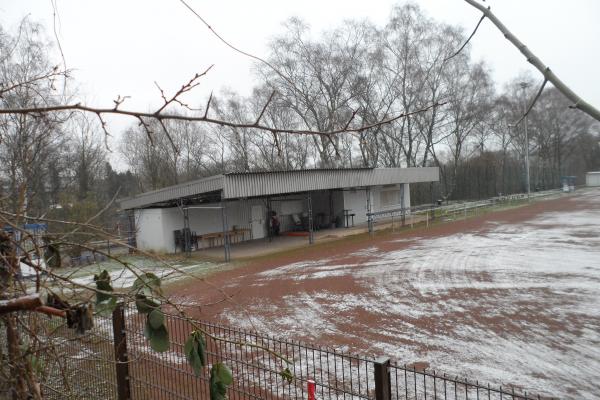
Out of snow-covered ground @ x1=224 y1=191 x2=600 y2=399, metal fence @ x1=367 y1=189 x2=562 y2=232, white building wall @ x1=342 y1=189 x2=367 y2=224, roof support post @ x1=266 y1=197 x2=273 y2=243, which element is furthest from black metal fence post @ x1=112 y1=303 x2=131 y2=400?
white building wall @ x1=342 y1=189 x2=367 y2=224

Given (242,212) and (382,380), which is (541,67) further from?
(242,212)

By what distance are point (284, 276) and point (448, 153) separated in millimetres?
43743

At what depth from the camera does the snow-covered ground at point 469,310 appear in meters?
6.36

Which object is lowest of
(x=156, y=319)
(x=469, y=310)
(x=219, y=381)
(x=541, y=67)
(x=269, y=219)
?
(x=469, y=310)

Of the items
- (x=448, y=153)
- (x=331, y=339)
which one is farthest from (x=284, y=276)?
(x=448, y=153)

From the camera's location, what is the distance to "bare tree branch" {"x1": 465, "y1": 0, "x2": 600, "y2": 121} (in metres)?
1.27

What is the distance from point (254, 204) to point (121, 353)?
68.5ft

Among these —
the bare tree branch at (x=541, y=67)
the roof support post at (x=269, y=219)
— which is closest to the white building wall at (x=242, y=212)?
the roof support post at (x=269, y=219)

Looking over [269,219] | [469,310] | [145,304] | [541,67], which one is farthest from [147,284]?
[269,219]

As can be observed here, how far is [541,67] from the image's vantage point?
51.2 inches

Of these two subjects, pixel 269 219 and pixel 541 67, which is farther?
pixel 269 219

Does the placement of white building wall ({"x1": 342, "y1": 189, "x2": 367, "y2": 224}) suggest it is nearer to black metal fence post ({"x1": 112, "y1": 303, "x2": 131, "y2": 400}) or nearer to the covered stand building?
the covered stand building

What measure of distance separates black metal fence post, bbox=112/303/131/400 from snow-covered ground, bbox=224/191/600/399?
12.3ft

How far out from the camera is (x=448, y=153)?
53.2 meters
